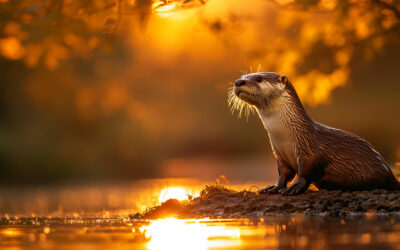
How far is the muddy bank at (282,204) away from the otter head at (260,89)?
1.08 m

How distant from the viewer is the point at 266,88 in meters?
7.99

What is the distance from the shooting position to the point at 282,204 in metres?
7.39

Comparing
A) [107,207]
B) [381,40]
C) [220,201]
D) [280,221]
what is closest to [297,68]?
[381,40]

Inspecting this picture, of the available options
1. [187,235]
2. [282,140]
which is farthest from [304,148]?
[187,235]

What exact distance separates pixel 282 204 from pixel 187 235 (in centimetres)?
222

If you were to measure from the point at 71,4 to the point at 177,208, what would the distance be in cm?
487

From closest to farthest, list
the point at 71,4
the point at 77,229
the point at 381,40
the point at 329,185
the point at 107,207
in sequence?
the point at 77,229 < the point at 329,185 < the point at 107,207 < the point at 71,4 < the point at 381,40

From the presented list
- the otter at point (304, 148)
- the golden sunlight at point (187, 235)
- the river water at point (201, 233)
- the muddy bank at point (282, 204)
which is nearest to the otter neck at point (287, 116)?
the otter at point (304, 148)

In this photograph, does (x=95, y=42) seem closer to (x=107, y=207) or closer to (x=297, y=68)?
(x=107, y=207)

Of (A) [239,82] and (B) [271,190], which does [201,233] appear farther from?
(A) [239,82]

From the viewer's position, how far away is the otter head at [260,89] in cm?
795

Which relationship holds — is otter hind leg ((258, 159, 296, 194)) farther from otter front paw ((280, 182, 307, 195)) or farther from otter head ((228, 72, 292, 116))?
otter head ((228, 72, 292, 116))

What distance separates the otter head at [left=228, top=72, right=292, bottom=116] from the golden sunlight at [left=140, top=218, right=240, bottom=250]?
5.82ft

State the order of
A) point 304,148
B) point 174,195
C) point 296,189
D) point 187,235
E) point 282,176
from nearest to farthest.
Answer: point 187,235 < point 296,189 < point 304,148 < point 282,176 < point 174,195
